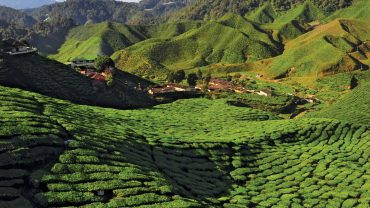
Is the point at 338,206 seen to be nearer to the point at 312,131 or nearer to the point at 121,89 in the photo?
the point at 312,131

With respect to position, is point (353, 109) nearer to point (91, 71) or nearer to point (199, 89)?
point (199, 89)

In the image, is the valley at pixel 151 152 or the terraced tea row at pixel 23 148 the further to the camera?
the valley at pixel 151 152

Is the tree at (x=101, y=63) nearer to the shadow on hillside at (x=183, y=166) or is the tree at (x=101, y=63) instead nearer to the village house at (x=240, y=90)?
the village house at (x=240, y=90)

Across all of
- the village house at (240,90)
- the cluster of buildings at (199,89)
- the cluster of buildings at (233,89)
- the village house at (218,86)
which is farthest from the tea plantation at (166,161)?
the village house at (240,90)

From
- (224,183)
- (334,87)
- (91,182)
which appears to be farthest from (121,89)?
(334,87)

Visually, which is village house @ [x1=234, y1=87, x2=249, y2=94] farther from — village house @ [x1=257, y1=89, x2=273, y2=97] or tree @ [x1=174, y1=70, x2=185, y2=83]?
tree @ [x1=174, y1=70, x2=185, y2=83]

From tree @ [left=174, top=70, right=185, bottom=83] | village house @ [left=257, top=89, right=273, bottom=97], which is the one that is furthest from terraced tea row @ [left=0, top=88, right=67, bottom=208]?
tree @ [left=174, top=70, right=185, bottom=83]
